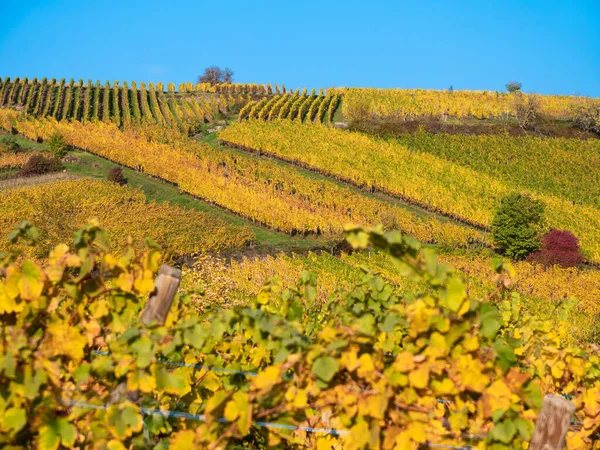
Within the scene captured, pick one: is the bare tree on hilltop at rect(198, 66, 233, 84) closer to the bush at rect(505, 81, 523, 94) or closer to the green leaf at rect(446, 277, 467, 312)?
the bush at rect(505, 81, 523, 94)

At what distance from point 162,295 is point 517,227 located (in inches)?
1018

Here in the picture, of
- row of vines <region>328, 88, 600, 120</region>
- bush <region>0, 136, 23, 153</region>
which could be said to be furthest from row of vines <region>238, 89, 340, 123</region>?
bush <region>0, 136, 23, 153</region>

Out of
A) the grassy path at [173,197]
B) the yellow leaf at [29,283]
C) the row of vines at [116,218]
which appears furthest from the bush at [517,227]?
the yellow leaf at [29,283]

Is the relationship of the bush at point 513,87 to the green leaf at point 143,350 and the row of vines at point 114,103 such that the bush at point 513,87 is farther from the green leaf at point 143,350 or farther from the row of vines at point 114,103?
the green leaf at point 143,350

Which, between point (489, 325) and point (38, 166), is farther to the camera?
point (38, 166)

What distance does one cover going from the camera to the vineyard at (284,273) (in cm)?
264

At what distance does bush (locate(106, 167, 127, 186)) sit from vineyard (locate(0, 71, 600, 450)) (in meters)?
0.42

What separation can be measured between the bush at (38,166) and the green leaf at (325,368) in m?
31.5

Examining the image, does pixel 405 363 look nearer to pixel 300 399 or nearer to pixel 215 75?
pixel 300 399

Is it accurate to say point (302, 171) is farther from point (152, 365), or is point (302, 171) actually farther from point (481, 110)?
point (152, 365)

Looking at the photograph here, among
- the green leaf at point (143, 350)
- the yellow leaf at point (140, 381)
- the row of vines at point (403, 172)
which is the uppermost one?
the row of vines at point (403, 172)

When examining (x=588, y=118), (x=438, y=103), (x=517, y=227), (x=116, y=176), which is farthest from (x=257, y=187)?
(x=588, y=118)

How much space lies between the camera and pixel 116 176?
3003cm

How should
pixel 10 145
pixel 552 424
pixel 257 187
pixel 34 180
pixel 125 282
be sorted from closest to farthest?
1. pixel 552 424
2. pixel 125 282
3. pixel 34 180
4. pixel 257 187
5. pixel 10 145
